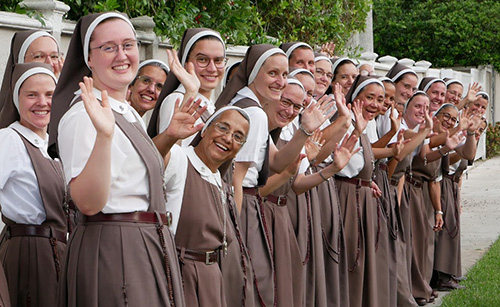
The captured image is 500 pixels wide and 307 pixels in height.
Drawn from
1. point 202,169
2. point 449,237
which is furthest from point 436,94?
point 202,169

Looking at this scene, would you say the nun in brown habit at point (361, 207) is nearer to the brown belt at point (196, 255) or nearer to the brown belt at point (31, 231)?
the brown belt at point (196, 255)

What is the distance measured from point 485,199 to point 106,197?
12.4 meters

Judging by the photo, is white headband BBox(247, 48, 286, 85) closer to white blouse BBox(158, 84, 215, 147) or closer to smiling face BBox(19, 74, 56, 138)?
white blouse BBox(158, 84, 215, 147)

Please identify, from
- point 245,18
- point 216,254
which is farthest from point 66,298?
point 245,18

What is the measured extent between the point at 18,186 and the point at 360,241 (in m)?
3.44

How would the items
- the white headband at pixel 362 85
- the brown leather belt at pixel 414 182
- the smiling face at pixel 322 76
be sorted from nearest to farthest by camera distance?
the smiling face at pixel 322 76 → the white headband at pixel 362 85 → the brown leather belt at pixel 414 182

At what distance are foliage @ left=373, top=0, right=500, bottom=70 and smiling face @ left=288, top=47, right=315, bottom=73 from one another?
1769 cm

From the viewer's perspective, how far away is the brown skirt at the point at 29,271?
4.50 meters

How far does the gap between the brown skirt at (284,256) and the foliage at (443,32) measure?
1858 cm

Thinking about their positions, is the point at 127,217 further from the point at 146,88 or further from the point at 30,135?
the point at 146,88

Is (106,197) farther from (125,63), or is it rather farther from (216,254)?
(216,254)

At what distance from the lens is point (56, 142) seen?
12.3 feet

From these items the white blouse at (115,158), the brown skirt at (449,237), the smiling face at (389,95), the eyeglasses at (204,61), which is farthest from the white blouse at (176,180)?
the brown skirt at (449,237)

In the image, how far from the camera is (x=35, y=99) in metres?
4.54
